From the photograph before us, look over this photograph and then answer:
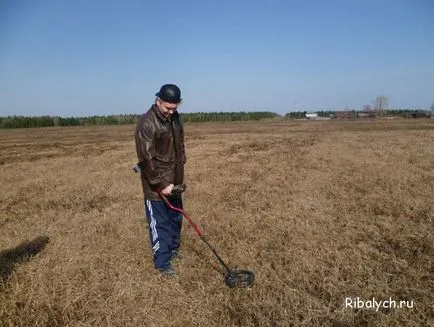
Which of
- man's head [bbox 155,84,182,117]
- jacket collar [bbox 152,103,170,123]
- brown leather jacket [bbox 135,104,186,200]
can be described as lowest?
brown leather jacket [bbox 135,104,186,200]

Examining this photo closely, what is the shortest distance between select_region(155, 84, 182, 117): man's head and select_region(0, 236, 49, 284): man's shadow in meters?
2.79

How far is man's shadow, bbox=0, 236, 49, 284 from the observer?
4.91 meters

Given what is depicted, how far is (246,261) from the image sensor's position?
500cm

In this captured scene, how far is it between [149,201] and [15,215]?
464cm

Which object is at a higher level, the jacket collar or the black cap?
the black cap

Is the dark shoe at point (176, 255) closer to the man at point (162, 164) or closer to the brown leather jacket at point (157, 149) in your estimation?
the man at point (162, 164)

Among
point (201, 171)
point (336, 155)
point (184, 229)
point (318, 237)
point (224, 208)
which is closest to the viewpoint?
point (318, 237)

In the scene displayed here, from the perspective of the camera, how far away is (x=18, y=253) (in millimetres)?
5648

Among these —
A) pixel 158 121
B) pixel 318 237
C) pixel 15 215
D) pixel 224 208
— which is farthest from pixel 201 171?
pixel 158 121

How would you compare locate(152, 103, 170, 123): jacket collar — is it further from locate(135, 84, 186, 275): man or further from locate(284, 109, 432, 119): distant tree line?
locate(284, 109, 432, 119): distant tree line

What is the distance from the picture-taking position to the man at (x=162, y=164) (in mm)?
4586

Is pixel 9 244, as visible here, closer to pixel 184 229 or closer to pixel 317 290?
pixel 184 229

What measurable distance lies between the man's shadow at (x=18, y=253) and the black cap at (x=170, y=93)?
2.90 m

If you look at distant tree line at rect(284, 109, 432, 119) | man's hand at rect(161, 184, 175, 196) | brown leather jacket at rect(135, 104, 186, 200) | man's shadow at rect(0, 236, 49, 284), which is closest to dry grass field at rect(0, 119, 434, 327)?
man's shadow at rect(0, 236, 49, 284)
